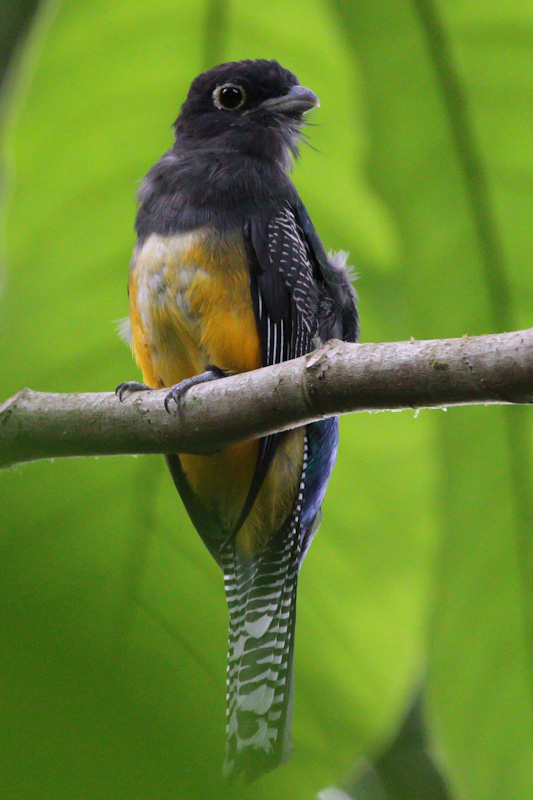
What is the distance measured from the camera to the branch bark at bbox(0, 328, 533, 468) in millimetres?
1105

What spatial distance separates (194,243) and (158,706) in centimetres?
255

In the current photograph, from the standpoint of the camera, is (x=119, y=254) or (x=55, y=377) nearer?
(x=55, y=377)

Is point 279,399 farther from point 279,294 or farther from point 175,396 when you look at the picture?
point 279,294

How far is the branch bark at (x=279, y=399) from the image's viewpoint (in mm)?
1105

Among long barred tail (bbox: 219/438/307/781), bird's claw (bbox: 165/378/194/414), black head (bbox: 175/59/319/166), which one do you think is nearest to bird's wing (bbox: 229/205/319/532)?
long barred tail (bbox: 219/438/307/781)

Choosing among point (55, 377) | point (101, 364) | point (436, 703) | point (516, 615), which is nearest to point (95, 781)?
point (436, 703)

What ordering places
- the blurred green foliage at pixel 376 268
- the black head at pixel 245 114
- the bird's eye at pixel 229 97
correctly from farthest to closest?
the bird's eye at pixel 229 97
the black head at pixel 245 114
the blurred green foliage at pixel 376 268

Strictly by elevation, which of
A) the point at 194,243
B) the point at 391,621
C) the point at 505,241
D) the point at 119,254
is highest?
the point at 194,243

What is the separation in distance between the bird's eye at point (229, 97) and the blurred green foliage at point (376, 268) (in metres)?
1.16

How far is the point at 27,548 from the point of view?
270 millimetres

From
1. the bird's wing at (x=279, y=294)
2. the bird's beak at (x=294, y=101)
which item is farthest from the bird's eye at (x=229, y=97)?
the bird's wing at (x=279, y=294)

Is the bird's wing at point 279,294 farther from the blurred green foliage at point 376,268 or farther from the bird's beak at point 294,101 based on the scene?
the blurred green foliage at point 376,268

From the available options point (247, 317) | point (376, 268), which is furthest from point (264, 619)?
point (376, 268)

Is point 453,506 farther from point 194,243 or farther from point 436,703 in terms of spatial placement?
point 194,243
